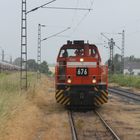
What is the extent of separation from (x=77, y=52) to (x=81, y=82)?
7.32 feet

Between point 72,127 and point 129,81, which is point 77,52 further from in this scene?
point 129,81

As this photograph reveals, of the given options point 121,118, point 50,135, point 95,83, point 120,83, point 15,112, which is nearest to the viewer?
point 50,135

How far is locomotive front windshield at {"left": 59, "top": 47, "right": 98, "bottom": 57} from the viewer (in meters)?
26.0

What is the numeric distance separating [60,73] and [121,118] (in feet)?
18.3

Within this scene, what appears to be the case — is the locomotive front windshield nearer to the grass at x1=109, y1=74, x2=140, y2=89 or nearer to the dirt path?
the dirt path

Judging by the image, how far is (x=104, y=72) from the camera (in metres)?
25.3

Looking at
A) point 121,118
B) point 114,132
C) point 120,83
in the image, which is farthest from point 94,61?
point 120,83

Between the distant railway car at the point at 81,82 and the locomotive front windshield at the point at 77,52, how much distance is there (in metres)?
0.65

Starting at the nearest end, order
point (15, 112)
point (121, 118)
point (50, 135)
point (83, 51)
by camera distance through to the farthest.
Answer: point (50, 135) < point (15, 112) < point (121, 118) < point (83, 51)

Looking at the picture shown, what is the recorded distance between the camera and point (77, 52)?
26172 mm

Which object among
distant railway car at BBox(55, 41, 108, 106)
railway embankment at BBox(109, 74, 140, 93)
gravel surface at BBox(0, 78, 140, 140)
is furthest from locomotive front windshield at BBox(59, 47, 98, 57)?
railway embankment at BBox(109, 74, 140, 93)

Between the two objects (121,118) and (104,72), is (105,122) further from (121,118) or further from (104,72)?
(104,72)

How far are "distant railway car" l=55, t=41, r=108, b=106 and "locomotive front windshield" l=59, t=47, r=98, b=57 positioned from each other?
25.7 inches

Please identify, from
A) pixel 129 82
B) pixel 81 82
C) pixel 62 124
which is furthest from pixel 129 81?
pixel 62 124
